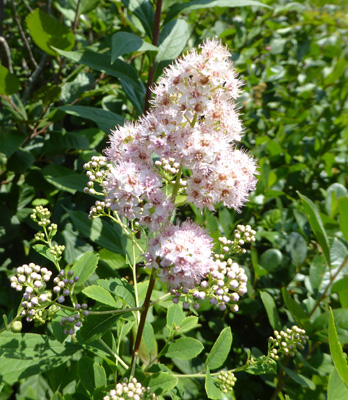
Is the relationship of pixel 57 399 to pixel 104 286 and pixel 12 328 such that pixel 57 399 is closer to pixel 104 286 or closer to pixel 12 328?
pixel 12 328

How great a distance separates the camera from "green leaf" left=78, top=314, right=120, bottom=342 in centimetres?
105

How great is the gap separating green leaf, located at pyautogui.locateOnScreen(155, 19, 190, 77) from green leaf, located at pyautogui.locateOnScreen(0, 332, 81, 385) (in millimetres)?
1219

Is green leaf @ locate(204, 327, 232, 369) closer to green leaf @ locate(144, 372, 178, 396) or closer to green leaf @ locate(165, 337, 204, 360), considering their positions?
green leaf @ locate(165, 337, 204, 360)

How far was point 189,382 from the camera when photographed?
1.57 meters

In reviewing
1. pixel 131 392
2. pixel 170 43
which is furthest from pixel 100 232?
pixel 170 43

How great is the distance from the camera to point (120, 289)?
1161 millimetres

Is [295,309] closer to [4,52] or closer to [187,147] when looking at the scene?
[187,147]

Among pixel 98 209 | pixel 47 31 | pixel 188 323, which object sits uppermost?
pixel 47 31

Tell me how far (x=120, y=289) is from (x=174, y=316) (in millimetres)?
255

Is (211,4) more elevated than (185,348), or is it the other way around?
(211,4)

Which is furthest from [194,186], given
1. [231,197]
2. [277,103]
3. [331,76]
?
[331,76]

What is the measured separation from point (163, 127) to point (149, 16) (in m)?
0.88

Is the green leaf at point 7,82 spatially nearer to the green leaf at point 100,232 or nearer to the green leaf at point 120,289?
the green leaf at point 100,232

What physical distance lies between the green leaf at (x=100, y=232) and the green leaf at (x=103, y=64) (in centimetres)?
65
